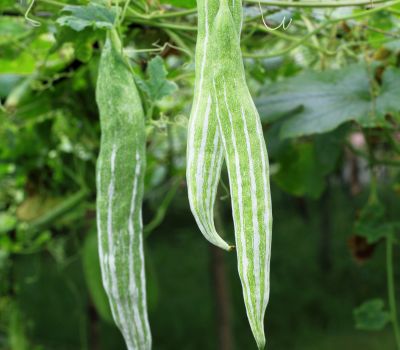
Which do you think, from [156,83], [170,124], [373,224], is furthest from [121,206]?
[373,224]

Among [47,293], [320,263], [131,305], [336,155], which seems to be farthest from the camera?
[320,263]

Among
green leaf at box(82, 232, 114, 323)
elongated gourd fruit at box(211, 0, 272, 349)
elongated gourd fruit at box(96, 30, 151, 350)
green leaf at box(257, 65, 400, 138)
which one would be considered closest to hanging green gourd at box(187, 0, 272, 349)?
elongated gourd fruit at box(211, 0, 272, 349)

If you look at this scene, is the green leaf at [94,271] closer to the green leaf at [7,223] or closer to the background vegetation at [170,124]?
the background vegetation at [170,124]

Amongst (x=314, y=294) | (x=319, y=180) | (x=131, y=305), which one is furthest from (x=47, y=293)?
(x=131, y=305)

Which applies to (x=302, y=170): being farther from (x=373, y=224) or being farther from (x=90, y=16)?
(x=90, y=16)

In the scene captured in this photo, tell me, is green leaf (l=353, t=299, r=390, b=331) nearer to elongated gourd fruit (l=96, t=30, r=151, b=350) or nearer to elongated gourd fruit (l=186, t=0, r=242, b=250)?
elongated gourd fruit (l=96, t=30, r=151, b=350)

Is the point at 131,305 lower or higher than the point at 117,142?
lower

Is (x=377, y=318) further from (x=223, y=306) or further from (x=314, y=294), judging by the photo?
(x=314, y=294)

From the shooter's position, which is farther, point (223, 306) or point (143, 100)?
point (223, 306)
